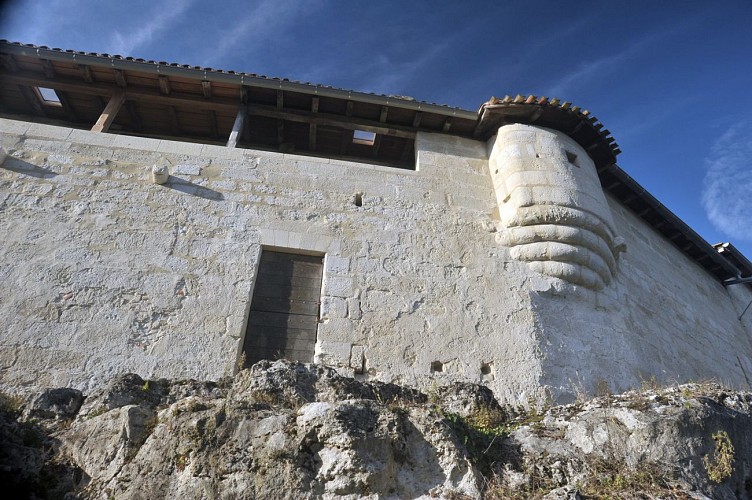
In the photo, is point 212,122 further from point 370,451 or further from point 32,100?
point 370,451

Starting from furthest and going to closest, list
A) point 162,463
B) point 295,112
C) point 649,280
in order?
point 649,280, point 295,112, point 162,463

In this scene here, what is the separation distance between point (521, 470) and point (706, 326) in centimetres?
761

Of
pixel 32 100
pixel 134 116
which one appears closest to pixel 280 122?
pixel 134 116

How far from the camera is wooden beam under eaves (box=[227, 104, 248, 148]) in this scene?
6793 millimetres

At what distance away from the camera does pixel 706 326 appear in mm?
8961

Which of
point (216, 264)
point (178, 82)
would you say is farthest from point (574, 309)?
point (178, 82)

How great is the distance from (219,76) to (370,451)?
5.65 meters

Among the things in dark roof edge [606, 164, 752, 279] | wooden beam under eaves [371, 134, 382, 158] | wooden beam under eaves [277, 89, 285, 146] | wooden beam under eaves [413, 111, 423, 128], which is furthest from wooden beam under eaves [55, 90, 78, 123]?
dark roof edge [606, 164, 752, 279]

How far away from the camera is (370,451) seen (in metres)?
2.96

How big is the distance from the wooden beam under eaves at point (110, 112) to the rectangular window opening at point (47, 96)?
2.70ft

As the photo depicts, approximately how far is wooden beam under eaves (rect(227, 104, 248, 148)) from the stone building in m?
0.03

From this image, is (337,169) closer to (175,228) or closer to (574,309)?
(175,228)

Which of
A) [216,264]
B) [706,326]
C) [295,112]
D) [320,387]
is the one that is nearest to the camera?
[320,387]

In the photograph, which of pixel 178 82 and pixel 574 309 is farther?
pixel 178 82
